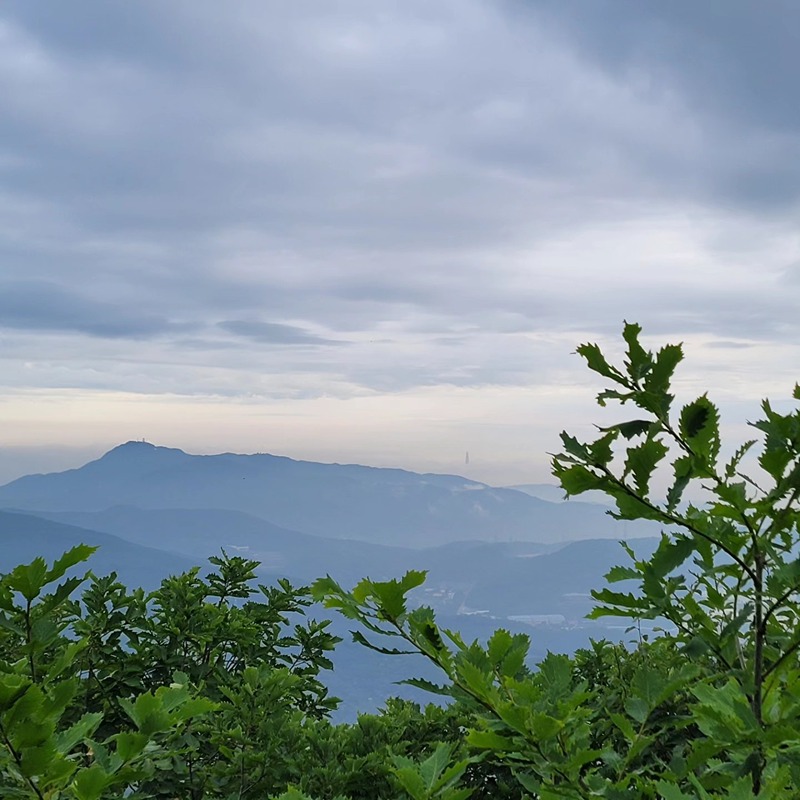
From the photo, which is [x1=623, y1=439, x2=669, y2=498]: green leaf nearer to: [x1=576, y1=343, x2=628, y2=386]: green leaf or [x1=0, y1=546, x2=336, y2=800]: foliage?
[x1=576, y1=343, x2=628, y2=386]: green leaf

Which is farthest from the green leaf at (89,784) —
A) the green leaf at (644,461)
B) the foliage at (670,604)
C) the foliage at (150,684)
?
the green leaf at (644,461)

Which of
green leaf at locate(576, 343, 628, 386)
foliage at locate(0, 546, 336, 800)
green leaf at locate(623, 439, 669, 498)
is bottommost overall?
foliage at locate(0, 546, 336, 800)

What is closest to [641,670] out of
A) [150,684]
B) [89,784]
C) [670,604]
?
[670,604]

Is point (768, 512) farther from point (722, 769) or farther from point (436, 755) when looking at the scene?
point (436, 755)

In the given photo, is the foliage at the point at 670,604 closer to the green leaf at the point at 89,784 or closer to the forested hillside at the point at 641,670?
the forested hillside at the point at 641,670

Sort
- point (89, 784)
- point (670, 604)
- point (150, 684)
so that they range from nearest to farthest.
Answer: point (89, 784) < point (670, 604) < point (150, 684)

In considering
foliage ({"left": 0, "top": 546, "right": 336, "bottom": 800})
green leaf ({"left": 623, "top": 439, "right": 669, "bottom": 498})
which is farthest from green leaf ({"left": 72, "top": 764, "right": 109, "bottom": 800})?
green leaf ({"left": 623, "top": 439, "right": 669, "bottom": 498})

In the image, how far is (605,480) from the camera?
1.80 m

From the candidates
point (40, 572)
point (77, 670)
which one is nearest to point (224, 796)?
point (77, 670)

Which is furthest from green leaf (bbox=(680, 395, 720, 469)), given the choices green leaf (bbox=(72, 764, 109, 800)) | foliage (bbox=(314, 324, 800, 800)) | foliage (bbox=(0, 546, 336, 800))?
green leaf (bbox=(72, 764, 109, 800))

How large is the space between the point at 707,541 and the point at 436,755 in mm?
942

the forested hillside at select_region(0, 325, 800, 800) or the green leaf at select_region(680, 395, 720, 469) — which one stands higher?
the green leaf at select_region(680, 395, 720, 469)

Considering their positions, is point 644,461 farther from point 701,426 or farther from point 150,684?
point 150,684

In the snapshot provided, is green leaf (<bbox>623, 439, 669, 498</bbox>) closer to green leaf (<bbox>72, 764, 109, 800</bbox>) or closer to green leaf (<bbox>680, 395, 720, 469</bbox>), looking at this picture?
green leaf (<bbox>680, 395, 720, 469</bbox>)
